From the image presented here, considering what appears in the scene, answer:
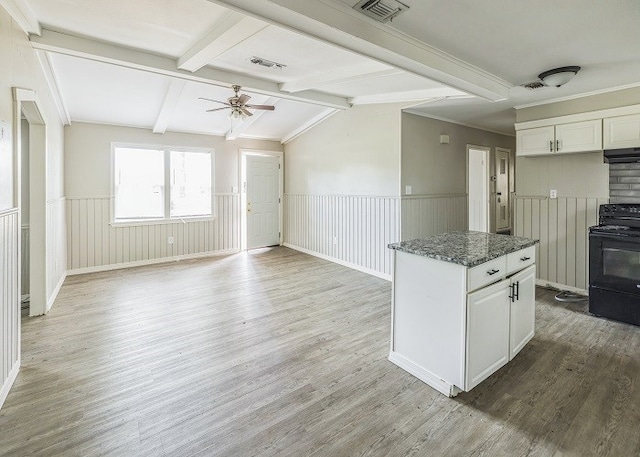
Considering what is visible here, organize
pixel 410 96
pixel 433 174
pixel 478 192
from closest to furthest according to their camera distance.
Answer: pixel 410 96 < pixel 433 174 < pixel 478 192

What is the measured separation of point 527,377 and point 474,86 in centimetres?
242

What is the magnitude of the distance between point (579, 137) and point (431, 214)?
197cm

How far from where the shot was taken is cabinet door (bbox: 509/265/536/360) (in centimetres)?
233

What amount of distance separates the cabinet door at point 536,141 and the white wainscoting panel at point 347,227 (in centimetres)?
164

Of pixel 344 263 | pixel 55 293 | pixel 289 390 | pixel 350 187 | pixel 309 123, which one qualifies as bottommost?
pixel 289 390

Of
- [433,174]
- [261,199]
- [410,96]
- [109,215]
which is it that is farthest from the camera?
[261,199]

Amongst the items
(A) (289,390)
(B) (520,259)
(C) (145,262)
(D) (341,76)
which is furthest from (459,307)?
(C) (145,262)

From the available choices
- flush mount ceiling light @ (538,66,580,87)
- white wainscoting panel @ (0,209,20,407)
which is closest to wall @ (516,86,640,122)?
flush mount ceiling light @ (538,66,580,87)

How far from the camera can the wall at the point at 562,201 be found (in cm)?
370

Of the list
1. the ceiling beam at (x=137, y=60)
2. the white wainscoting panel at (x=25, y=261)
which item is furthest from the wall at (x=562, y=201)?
the white wainscoting panel at (x=25, y=261)

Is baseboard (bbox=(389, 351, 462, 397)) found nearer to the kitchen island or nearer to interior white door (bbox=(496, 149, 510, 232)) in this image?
the kitchen island

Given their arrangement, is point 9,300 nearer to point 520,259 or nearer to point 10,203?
point 10,203

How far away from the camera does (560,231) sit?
4020 millimetres

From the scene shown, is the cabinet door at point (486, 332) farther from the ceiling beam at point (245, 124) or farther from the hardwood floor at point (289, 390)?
the ceiling beam at point (245, 124)
